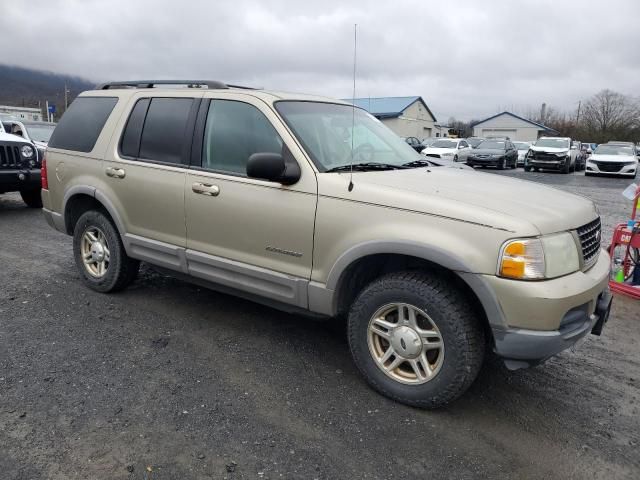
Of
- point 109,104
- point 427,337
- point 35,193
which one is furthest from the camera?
point 35,193

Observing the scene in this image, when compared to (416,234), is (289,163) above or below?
above

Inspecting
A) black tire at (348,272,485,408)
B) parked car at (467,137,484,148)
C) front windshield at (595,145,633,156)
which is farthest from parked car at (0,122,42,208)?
parked car at (467,137,484,148)

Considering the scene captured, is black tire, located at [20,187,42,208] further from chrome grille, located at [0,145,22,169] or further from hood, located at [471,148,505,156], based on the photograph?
hood, located at [471,148,505,156]

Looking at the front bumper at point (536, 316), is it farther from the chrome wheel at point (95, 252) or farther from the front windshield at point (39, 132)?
the front windshield at point (39, 132)

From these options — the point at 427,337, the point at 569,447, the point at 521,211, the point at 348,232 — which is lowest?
the point at 569,447

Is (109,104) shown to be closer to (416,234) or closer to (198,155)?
(198,155)

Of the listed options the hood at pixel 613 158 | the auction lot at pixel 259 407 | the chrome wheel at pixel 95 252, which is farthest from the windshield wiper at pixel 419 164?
the hood at pixel 613 158

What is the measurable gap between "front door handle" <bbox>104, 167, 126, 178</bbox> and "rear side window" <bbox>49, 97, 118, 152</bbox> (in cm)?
38

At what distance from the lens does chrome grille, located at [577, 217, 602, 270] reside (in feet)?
9.89

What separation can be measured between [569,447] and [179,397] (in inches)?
88.5

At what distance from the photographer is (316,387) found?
3297 millimetres

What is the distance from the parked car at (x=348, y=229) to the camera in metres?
2.71

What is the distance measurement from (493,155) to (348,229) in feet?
72.0

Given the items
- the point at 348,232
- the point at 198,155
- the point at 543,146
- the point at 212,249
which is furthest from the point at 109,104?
the point at 543,146
